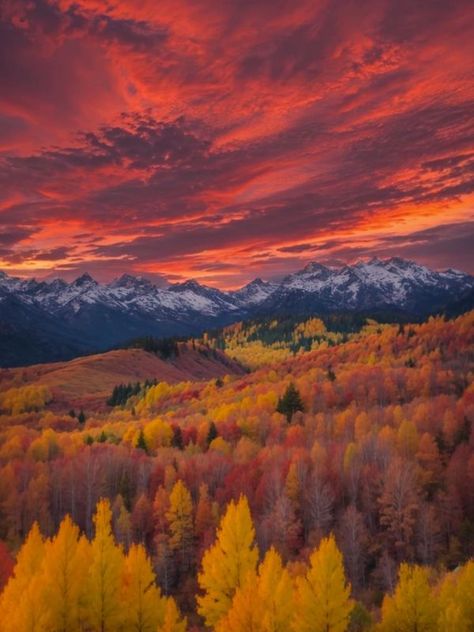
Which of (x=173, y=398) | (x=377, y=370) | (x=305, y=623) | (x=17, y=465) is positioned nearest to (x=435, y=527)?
(x=305, y=623)

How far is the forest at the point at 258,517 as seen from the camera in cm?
3616

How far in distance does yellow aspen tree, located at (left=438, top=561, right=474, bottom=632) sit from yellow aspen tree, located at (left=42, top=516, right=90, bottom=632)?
2685 cm

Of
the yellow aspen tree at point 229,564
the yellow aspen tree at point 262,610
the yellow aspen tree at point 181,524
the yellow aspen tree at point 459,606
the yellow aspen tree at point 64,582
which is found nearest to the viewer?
the yellow aspen tree at point 459,606

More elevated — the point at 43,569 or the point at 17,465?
the point at 43,569

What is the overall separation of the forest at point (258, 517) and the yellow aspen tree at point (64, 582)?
4.3 inches

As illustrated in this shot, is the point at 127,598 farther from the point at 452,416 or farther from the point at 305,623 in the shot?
the point at 452,416

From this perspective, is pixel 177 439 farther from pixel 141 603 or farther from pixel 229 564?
pixel 141 603

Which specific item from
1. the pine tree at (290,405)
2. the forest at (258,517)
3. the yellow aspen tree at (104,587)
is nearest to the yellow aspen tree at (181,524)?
the forest at (258,517)

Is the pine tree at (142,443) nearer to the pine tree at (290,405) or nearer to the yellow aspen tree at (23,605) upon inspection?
the pine tree at (290,405)

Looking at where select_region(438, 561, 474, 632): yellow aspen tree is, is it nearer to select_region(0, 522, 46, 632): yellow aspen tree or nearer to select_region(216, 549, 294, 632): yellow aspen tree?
select_region(216, 549, 294, 632): yellow aspen tree

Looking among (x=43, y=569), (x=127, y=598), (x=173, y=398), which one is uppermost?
(x=43, y=569)

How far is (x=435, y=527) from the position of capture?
63812 mm

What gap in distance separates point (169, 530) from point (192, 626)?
2132 centimetres

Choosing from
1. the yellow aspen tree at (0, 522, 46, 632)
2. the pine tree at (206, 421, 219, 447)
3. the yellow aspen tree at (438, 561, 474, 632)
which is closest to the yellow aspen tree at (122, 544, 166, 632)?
the yellow aspen tree at (0, 522, 46, 632)
